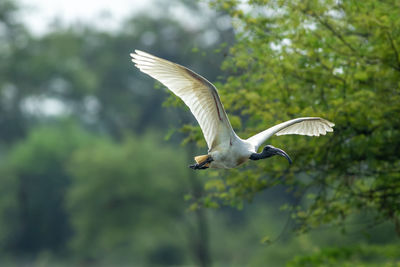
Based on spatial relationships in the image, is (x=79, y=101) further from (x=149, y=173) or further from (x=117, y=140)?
(x=149, y=173)

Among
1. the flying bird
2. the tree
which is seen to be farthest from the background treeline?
the flying bird

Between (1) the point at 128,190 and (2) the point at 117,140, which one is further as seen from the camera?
(2) the point at 117,140

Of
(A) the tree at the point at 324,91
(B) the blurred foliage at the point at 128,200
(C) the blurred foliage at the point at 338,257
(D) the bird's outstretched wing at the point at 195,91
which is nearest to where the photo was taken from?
(D) the bird's outstretched wing at the point at 195,91

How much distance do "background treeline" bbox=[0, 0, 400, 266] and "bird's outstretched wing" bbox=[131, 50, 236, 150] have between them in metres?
2.46

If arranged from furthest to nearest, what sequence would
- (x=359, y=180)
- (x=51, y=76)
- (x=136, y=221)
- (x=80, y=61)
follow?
(x=80, y=61) < (x=51, y=76) < (x=136, y=221) < (x=359, y=180)

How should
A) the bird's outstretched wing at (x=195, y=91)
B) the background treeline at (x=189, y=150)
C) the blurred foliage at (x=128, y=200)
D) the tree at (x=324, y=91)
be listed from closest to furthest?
the bird's outstretched wing at (x=195, y=91), the tree at (x=324, y=91), the background treeline at (x=189, y=150), the blurred foliage at (x=128, y=200)

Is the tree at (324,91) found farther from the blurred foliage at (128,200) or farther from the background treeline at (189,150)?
the blurred foliage at (128,200)

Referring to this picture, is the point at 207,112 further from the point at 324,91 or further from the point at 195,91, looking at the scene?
the point at 324,91

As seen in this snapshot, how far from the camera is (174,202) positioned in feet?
119

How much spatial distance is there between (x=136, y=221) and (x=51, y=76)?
20.8 m

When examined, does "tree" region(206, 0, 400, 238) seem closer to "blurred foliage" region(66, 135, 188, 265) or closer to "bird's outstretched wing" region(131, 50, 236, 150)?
"bird's outstretched wing" region(131, 50, 236, 150)

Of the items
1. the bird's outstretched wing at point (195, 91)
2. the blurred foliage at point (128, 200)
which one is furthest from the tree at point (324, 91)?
the blurred foliage at point (128, 200)

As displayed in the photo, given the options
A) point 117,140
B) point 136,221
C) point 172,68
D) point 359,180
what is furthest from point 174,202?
point 172,68

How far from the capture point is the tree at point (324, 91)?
9953 millimetres
